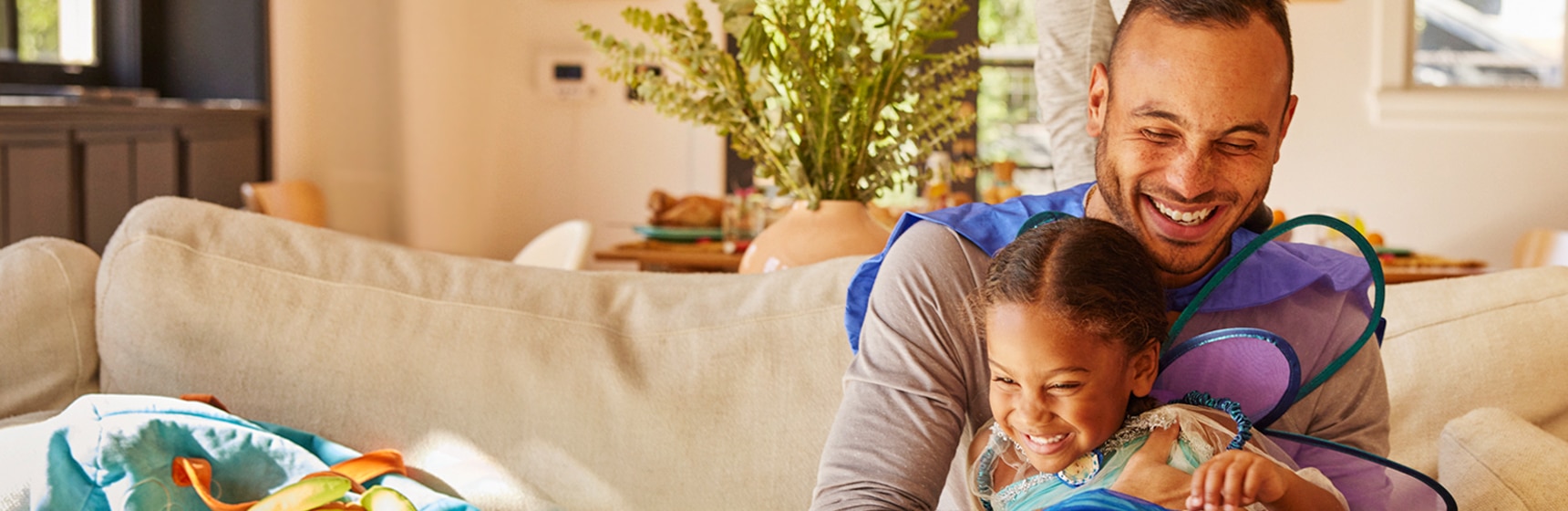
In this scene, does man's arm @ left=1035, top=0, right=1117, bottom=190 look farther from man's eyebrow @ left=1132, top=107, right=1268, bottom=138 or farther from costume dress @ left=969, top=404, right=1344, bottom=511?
costume dress @ left=969, top=404, right=1344, bottom=511

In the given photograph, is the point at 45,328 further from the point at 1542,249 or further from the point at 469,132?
the point at 469,132

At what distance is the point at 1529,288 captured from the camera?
60.5 inches

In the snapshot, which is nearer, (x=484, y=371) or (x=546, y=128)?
(x=484, y=371)

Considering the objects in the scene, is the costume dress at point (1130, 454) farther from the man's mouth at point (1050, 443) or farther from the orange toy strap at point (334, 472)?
the orange toy strap at point (334, 472)

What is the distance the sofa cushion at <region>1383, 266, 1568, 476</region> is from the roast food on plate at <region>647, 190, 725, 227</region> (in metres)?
2.00

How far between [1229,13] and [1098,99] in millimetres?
159

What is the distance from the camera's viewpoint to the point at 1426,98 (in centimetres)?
524

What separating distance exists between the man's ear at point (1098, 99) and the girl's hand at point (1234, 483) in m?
0.37

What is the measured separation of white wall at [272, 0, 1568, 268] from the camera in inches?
203

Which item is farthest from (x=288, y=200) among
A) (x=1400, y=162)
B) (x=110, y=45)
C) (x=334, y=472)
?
(x=1400, y=162)

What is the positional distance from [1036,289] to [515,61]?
17.8 ft

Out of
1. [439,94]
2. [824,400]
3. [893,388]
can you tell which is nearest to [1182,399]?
[893,388]

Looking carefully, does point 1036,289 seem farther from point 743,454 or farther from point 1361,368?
point 743,454

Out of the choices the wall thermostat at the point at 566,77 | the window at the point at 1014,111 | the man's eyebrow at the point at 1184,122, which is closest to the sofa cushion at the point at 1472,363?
the man's eyebrow at the point at 1184,122
